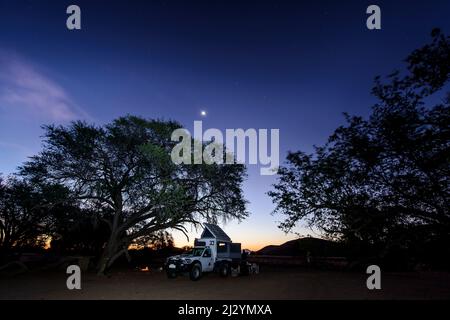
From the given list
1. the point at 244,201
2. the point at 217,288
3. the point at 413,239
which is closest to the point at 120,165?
the point at 244,201

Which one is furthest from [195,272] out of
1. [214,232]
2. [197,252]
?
[214,232]

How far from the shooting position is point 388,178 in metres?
13.2

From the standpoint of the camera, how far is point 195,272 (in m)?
17.0

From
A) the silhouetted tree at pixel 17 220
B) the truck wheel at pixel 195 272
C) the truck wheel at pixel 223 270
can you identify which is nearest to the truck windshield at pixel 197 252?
the truck wheel at pixel 195 272

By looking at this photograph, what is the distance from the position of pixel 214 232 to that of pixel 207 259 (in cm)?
316

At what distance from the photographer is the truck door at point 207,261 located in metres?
18.0

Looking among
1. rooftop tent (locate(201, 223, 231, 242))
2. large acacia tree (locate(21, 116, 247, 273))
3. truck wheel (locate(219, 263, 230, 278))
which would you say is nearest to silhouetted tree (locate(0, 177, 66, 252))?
large acacia tree (locate(21, 116, 247, 273))

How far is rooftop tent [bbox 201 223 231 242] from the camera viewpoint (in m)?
21.2

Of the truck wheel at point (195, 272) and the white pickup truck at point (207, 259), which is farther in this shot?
the white pickup truck at point (207, 259)

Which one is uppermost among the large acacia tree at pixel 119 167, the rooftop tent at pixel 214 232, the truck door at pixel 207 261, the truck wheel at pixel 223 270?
the large acacia tree at pixel 119 167

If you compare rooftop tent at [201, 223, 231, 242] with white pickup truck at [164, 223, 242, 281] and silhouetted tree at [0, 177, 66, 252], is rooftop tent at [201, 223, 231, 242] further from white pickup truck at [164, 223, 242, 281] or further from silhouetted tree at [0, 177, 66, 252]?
silhouetted tree at [0, 177, 66, 252]

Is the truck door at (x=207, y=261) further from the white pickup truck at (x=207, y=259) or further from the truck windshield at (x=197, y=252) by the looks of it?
the truck windshield at (x=197, y=252)

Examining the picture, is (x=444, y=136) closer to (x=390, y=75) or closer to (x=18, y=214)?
(x=390, y=75)

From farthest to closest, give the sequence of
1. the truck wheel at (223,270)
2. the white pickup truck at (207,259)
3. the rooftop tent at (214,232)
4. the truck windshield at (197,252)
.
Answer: the rooftop tent at (214,232)
the truck wheel at (223,270)
the truck windshield at (197,252)
the white pickup truck at (207,259)
